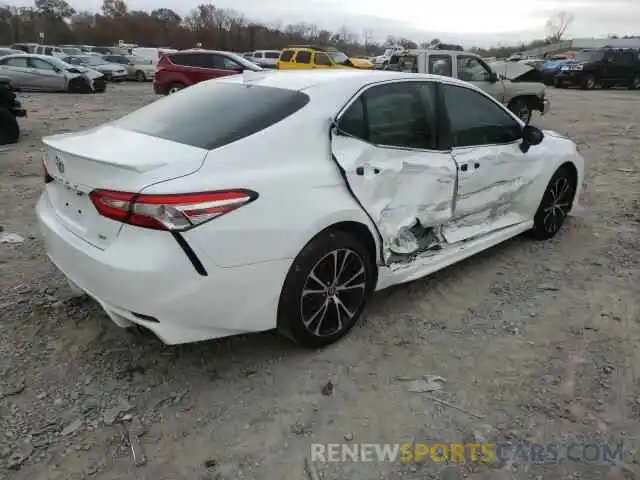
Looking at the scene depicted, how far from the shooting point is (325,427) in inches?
106

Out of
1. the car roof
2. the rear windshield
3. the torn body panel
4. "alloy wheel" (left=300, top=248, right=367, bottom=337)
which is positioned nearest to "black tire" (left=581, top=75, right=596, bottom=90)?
the car roof

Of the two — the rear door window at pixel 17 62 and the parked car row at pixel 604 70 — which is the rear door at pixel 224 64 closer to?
the rear door window at pixel 17 62

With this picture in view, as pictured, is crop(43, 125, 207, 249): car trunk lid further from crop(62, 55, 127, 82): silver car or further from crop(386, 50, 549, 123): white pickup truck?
crop(62, 55, 127, 82): silver car

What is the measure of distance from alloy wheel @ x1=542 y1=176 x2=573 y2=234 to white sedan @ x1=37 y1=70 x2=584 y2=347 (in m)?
0.99

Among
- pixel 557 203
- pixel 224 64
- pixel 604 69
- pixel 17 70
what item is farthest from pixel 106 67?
pixel 557 203

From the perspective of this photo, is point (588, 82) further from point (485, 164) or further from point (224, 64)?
point (485, 164)

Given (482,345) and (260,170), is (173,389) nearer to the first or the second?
(260,170)

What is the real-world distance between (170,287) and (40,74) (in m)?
20.3

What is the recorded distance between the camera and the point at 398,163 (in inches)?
138

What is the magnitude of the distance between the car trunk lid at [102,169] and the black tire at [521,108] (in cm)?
1199

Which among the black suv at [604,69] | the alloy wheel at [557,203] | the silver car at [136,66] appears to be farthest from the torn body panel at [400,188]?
the silver car at [136,66]

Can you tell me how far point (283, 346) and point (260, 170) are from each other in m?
1.12

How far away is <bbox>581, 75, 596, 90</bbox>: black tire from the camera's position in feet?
88.7

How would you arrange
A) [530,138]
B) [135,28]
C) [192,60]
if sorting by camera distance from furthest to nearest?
[135,28] < [192,60] < [530,138]
